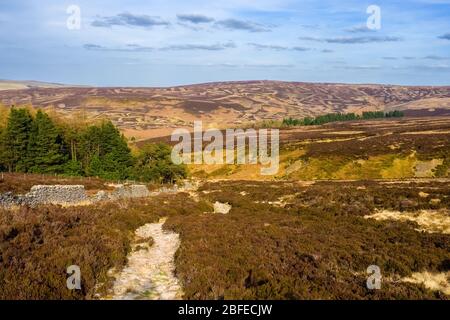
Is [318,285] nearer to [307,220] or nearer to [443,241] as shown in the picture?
[443,241]

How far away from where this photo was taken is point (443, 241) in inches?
667

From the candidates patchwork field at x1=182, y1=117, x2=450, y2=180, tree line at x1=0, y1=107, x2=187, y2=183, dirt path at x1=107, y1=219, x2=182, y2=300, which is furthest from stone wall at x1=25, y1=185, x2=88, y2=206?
patchwork field at x1=182, y1=117, x2=450, y2=180

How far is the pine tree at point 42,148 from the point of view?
57.8 metres

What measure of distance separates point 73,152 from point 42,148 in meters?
9.52

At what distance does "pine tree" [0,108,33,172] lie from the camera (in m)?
56.6

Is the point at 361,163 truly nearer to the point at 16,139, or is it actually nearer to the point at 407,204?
the point at 407,204

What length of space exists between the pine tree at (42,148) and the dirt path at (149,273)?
148ft

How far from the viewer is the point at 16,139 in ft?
187

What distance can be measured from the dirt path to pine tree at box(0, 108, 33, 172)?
46217mm

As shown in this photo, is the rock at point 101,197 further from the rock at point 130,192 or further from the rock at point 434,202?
the rock at point 434,202

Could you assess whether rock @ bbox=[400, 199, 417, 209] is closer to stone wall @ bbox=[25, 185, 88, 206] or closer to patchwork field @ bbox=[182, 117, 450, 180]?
stone wall @ bbox=[25, 185, 88, 206]

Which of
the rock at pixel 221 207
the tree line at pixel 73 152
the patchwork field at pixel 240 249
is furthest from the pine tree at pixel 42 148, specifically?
the patchwork field at pixel 240 249

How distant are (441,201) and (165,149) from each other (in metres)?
45.5

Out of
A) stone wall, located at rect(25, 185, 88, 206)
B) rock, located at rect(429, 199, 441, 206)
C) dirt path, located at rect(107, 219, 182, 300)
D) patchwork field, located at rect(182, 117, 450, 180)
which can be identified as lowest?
patchwork field, located at rect(182, 117, 450, 180)
